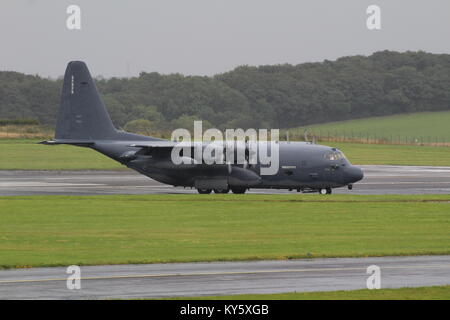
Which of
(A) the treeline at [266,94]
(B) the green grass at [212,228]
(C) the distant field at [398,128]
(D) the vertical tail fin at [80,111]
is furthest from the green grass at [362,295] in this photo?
(C) the distant field at [398,128]

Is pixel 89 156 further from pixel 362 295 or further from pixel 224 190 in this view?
Answer: pixel 362 295

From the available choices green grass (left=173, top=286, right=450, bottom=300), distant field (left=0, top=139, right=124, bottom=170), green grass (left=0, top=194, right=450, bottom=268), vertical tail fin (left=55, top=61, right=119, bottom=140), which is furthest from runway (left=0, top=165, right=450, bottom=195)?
green grass (left=173, top=286, right=450, bottom=300)

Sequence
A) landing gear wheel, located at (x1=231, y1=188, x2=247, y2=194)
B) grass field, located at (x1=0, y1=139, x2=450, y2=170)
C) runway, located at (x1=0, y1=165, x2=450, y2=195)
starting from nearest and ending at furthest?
landing gear wheel, located at (x1=231, y1=188, x2=247, y2=194), runway, located at (x1=0, y1=165, x2=450, y2=195), grass field, located at (x1=0, y1=139, x2=450, y2=170)

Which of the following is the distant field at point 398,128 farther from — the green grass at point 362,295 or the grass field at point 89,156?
the green grass at point 362,295

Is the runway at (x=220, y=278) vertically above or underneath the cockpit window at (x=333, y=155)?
underneath

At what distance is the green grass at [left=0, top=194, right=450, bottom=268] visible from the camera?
28.4m

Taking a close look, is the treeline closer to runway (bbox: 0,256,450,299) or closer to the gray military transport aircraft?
the gray military transport aircraft

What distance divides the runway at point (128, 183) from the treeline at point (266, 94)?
1937 centimetres

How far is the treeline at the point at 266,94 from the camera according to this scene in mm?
114000

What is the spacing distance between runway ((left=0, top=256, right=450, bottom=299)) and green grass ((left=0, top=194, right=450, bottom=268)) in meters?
1.33

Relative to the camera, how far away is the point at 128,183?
6462cm

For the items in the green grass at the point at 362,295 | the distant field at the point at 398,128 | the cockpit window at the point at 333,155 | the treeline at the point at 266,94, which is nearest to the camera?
the green grass at the point at 362,295

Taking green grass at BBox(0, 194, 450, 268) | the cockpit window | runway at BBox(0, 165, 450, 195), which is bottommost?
runway at BBox(0, 165, 450, 195)
